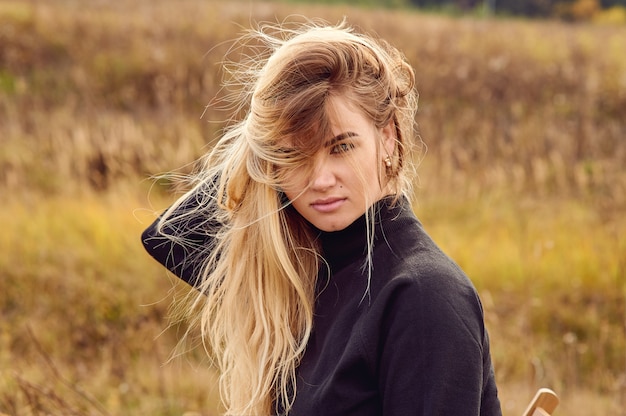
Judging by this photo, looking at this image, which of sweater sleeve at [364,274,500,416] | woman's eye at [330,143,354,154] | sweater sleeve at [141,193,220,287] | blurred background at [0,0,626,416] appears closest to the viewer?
sweater sleeve at [364,274,500,416]

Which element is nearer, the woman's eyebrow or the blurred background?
the woman's eyebrow

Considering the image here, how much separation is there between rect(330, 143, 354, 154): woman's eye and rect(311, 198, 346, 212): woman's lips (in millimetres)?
88

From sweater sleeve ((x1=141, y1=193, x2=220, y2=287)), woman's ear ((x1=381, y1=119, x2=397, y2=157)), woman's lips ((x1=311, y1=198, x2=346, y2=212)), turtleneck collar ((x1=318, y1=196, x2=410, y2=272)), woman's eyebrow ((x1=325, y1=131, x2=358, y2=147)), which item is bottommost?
sweater sleeve ((x1=141, y1=193, x2=220, y2=287))

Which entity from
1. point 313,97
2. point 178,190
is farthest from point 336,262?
point 178,190

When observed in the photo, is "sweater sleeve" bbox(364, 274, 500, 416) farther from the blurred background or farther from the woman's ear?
the blurred background

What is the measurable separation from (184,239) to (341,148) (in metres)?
0.62

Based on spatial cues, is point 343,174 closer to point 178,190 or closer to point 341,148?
point 341,148

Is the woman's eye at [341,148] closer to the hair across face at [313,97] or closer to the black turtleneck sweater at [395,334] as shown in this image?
the hair across face at [313,97]

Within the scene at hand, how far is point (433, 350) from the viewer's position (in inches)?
50.1

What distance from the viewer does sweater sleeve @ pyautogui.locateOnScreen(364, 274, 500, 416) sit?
126cm

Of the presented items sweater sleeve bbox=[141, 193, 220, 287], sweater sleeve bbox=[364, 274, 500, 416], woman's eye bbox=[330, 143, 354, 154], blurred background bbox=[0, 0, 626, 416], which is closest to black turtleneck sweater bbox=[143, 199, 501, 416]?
sweater sleeve bbox=[364, 274, 500, 416]

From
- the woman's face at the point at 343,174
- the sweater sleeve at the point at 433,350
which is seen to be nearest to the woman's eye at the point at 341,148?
the woman's face at the point at 343,174

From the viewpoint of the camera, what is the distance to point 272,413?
1731 mm

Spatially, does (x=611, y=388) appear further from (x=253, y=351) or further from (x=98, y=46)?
(x=98, y=46)
